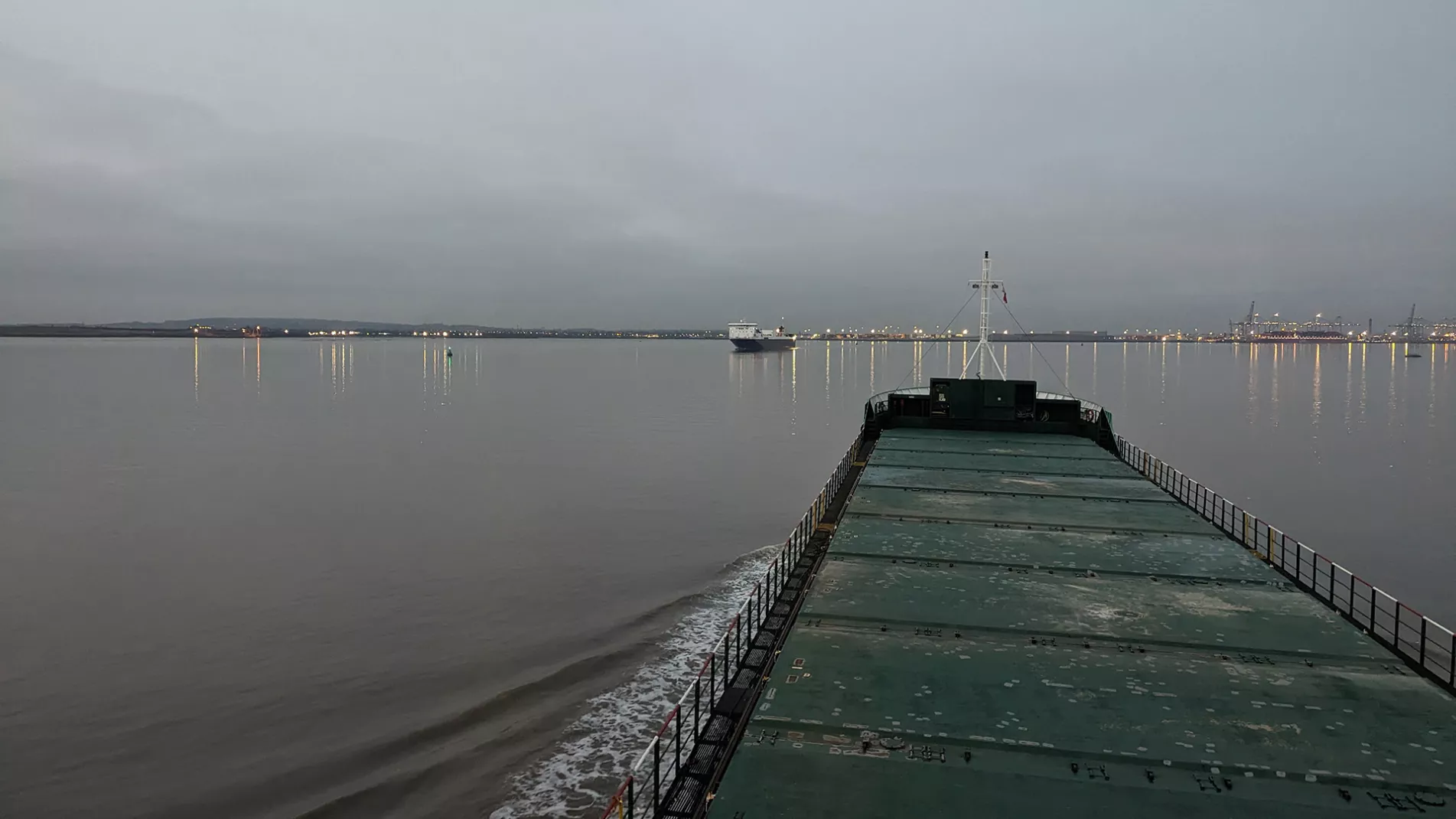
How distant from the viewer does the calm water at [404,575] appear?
1480cm

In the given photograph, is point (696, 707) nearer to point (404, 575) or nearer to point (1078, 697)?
point (1078, 697)

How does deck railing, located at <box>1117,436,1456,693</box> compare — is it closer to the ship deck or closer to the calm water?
the ship deck

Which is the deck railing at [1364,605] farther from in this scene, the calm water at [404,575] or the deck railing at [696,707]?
the deck railing at [696,707]

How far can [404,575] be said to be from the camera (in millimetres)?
25094

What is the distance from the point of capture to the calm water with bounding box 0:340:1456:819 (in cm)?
1480

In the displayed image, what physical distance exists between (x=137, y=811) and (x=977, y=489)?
21165mm

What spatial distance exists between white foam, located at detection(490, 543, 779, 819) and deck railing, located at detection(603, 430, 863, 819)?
0.44m

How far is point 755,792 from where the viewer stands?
25.1 ft

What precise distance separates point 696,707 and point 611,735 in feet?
22.5

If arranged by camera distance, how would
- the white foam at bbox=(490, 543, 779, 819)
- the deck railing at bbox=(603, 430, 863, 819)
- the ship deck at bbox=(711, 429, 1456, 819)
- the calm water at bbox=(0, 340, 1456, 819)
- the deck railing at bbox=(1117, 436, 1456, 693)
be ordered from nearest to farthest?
the ship deck at bbox=(711, 429, 1456, 819) → the deck railing at bbox=(603, 430, 863, 819) → the deck railing at bbox=(1117, 436, 1456, 693) → the white foam at bbox=(490, 543, 779, 819) → the calm water at bbox=(0, 340, 1456, 819)

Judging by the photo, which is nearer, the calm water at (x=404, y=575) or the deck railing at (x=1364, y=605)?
the deck railing at (x=1364, y=605)

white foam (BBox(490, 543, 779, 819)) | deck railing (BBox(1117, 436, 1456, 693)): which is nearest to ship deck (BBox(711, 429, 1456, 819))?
deck railing (BBox(1117, 436, 1456, 693))

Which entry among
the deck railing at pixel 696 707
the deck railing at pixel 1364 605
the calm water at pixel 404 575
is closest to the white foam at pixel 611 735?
the calm water at pixel 404 575

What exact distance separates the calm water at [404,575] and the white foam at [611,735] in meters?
0.07
